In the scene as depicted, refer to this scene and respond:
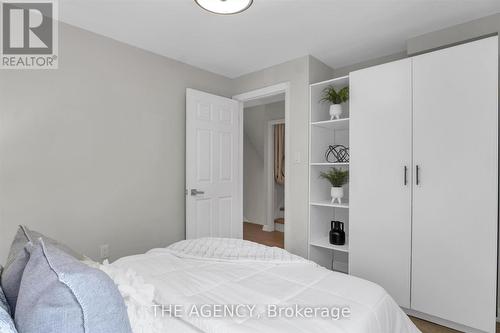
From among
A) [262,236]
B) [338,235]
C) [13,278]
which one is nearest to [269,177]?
[262,236]

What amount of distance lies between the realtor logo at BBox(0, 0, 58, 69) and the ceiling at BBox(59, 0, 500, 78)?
0.47ft

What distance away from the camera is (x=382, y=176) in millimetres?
2408

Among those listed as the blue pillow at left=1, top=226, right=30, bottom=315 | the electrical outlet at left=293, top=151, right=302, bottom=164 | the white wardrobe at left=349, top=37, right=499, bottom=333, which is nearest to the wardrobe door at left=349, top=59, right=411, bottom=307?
the white wardrobe at left=349, top=37, right=499, bottom=333

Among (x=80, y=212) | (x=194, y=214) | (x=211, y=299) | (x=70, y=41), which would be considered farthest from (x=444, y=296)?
(x=70, y=41)

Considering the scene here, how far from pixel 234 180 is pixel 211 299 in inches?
93.3

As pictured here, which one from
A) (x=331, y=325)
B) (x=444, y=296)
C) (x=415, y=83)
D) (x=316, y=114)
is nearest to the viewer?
(x=331, y=325)

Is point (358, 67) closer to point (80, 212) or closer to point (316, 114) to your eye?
point (316, 114)

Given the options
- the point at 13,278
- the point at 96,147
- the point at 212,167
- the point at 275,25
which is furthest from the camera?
the point at 212,167

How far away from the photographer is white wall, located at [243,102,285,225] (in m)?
5.43

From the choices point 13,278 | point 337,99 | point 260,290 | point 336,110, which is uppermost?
point 337,99

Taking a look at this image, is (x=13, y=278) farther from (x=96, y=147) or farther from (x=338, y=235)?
(x=338, y=235)

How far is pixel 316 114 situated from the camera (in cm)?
304

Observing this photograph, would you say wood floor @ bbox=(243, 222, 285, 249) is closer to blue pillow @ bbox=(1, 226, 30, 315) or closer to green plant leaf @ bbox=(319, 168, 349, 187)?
green plant leaf @ bbox=(319, 168, 349, 187)

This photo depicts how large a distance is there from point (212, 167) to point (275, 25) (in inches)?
65.1
